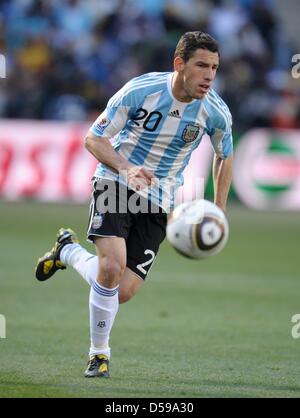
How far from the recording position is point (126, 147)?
24.1ft

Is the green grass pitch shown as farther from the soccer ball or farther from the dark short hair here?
the dark short hair

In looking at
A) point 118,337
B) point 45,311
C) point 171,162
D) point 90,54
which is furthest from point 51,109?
point 171,162

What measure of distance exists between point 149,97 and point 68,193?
1282 cm

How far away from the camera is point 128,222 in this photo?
23.8ft

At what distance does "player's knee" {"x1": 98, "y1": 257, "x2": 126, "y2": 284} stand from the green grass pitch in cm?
68

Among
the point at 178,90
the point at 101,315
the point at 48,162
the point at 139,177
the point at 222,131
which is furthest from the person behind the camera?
the point at 48,162

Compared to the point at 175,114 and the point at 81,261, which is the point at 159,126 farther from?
the point at 81,261

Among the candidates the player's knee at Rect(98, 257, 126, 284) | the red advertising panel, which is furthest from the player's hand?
the red advertising panel


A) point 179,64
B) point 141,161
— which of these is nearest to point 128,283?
point 141,161

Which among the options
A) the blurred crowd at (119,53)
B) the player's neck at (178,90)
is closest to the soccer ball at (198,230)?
the player's neck at (178,90)

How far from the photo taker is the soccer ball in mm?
6562

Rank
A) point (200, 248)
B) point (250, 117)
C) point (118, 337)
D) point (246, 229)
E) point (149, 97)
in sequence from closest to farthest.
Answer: point (200, 248) → point (149, 97) → point (118, 337) → point (246, 229) → point (250, 117)

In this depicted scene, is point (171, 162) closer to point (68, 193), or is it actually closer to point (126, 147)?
point (126, 147)

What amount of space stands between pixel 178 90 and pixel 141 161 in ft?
1.92
